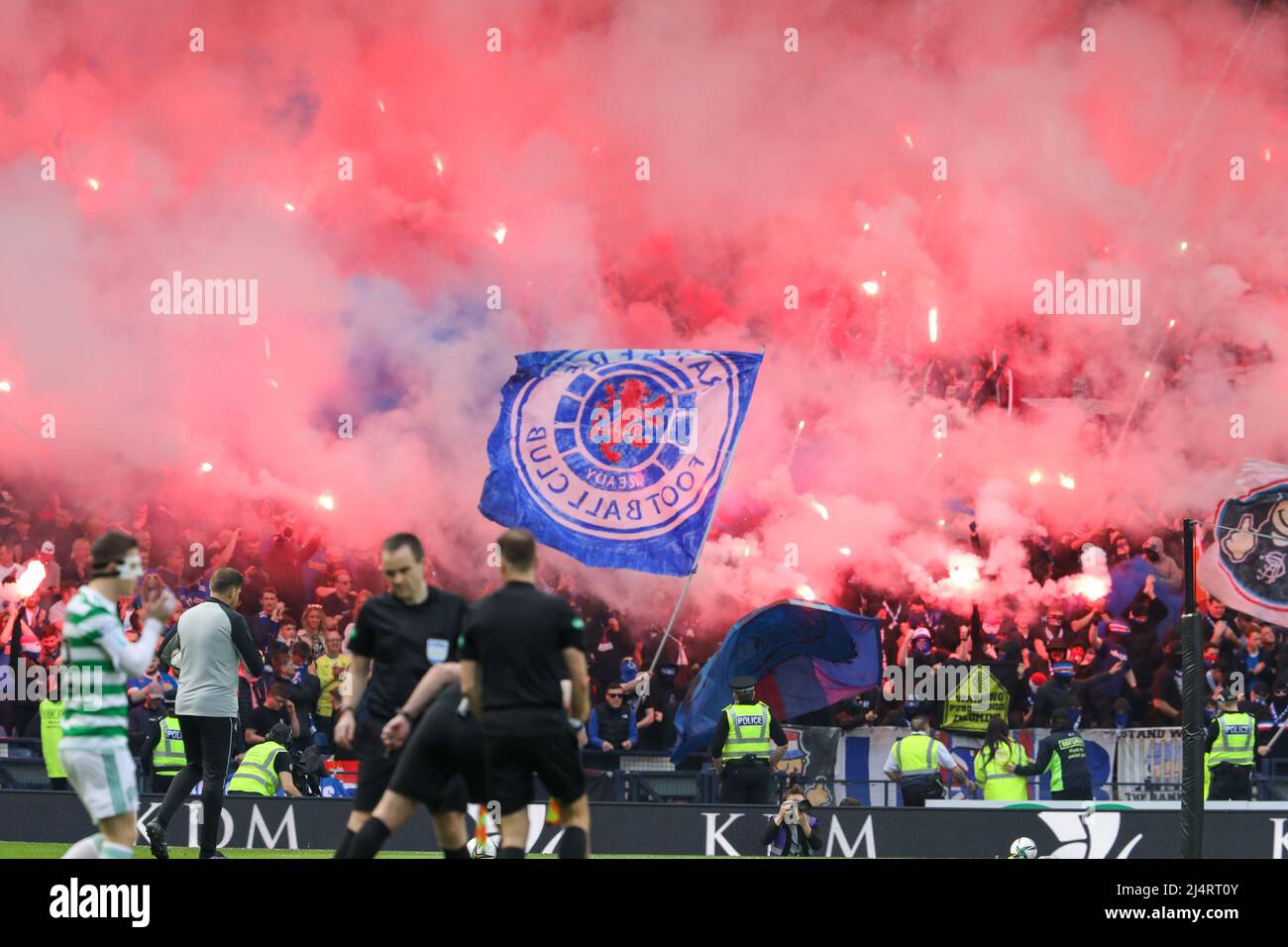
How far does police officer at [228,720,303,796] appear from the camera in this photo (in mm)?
15023

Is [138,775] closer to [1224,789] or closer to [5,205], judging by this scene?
[1224,789]

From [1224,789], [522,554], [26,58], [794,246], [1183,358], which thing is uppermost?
[26,58]

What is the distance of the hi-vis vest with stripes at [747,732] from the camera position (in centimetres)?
1520

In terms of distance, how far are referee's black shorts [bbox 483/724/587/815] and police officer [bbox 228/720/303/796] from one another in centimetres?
757

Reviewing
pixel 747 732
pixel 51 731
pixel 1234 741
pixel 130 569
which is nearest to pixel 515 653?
pixel 130 569

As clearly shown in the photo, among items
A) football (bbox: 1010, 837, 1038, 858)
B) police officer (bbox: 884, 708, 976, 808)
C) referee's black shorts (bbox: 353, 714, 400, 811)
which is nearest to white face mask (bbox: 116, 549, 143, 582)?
referee's black shorts (bbox: 353, 714, 400, 811)

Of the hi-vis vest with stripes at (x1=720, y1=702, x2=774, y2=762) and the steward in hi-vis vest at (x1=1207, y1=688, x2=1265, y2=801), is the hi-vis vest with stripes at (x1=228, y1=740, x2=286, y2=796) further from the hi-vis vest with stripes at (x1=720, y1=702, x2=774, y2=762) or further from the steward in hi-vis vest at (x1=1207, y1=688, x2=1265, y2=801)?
the steward in hi-vis vest at (x1=1207, y1=688, x2=1265, y2=801)

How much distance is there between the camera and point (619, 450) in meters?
15.8

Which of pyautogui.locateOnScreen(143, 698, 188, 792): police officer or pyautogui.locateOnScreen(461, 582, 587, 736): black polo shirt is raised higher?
pyautogui.locateOnScreen(461, 582, 587, 736): black polo shirt

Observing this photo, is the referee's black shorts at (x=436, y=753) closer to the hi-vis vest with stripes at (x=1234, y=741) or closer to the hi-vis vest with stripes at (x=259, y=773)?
the hi-vis vest with stripes at (x=259, y=773)

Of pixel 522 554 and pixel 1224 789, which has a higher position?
pixel 522 554
